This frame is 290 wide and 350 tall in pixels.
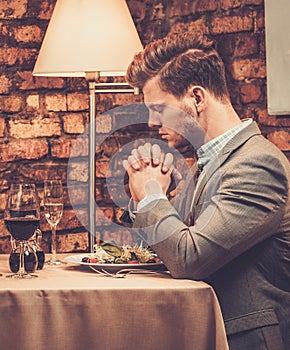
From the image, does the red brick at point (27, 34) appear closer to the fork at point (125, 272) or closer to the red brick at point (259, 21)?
the red brick at point (259, 21)

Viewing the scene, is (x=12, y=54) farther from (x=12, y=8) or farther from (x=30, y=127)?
(x=30, y=127)

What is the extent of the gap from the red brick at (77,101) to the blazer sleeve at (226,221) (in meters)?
1.34

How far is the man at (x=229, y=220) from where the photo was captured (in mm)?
1554

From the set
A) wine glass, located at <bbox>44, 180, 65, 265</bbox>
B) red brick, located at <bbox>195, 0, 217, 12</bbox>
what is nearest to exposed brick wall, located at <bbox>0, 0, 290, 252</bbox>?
red brick, located at <bbox>195, 0, 217, 12</bbox>

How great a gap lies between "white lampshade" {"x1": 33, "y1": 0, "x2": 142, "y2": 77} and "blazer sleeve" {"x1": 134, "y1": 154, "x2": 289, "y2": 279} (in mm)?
957

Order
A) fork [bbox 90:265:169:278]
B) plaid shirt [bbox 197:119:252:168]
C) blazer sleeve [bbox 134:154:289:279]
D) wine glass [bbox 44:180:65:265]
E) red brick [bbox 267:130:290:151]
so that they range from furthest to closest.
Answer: red brick [bbox 267:130:290:151], wine glass [bbox 44:180:65:265], plaid shirt [bbox 197:119:252:168], fork [bbox 90:265:169:278], blazer sleeve [bbox 134:154:289:279]

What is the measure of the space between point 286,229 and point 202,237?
0.72 feet

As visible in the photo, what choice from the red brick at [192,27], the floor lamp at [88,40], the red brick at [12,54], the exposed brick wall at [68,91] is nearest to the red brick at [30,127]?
the exposed brick wall at [68,91]

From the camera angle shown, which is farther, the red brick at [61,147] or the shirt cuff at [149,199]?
the red brick at [61,147]

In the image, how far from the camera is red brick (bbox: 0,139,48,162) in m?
2.89

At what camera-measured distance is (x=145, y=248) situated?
69.0 inches

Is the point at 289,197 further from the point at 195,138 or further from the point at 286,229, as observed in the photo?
the point at 195,138

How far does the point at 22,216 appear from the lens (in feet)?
5.56

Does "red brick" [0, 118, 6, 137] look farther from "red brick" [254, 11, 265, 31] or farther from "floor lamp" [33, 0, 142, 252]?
"red brick" [254, 11, 265, 31]
